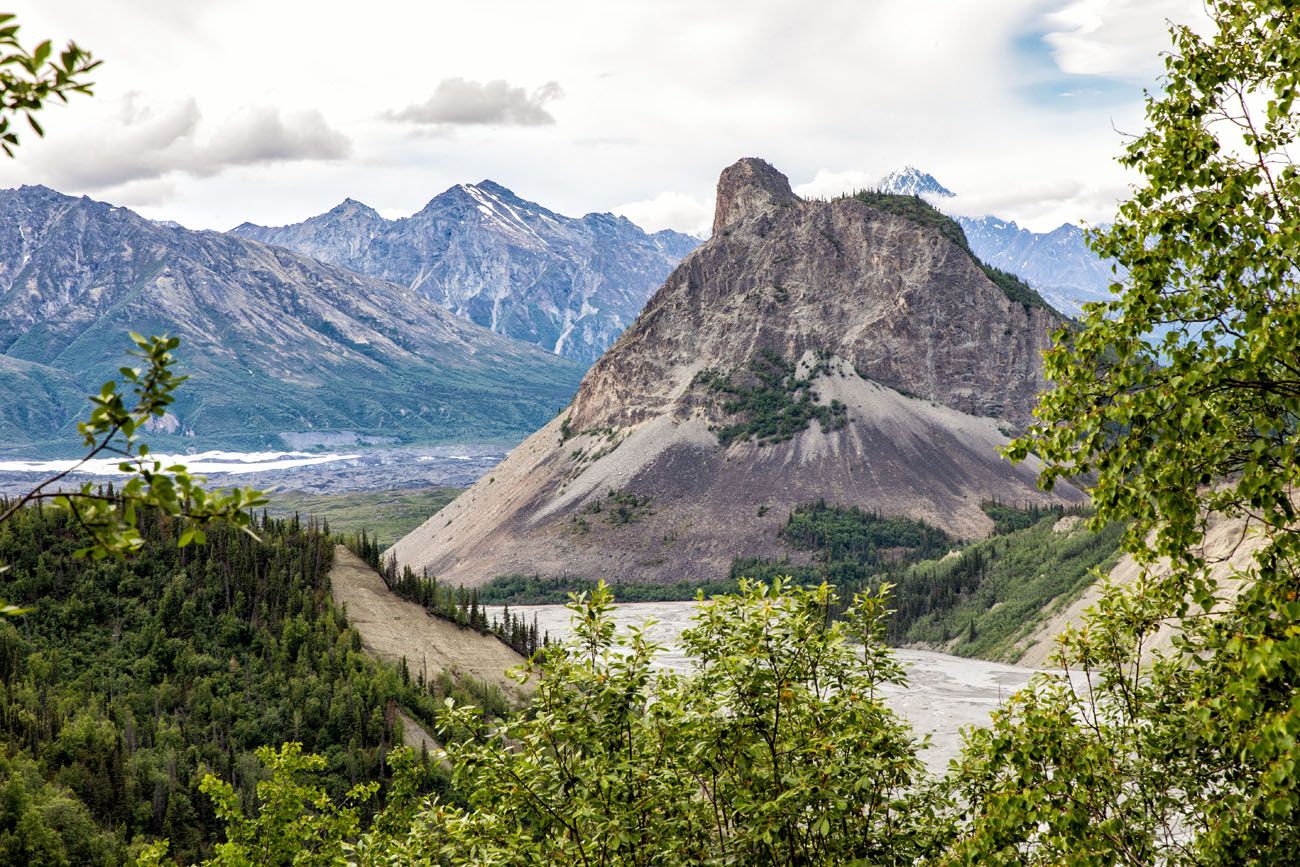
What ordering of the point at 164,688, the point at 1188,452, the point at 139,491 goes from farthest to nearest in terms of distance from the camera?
the point at 164,688
the point at 1188,452
the point at 139,491

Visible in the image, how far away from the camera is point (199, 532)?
19.9 feet

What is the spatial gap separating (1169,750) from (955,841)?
2546mm

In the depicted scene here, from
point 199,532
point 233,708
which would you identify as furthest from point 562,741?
point 233,708

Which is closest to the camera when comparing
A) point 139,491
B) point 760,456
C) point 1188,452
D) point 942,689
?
point 139,491

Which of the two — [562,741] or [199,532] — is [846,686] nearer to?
[562,741]

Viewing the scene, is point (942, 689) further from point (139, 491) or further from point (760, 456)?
point (139, 491)

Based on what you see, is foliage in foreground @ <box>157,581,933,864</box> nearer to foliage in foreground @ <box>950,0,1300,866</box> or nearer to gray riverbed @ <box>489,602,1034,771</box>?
foliage in foreground @ <box>950,0,1300,866</box>

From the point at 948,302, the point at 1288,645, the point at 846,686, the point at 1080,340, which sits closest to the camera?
the point at 1288,645

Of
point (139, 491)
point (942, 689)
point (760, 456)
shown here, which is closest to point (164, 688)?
point (139, 491)

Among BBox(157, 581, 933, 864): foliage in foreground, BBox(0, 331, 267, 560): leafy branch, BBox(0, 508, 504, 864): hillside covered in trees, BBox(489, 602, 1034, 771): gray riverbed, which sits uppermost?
BBox(0, 331, 267, 560): leafy branch

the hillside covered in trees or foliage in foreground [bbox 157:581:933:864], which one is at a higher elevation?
foliage in foreground [bbox 157:581:933:864]

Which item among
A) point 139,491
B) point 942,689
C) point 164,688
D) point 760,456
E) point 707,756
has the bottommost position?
point 942,689

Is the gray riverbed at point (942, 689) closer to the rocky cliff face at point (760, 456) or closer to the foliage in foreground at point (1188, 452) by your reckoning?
the rocky cliff face at point (760, 456)

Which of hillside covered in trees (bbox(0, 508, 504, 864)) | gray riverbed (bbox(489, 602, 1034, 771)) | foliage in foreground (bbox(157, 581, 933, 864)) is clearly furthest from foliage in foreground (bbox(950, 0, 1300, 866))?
gray riverbed (bbox(489, 602, 1034, 771))
